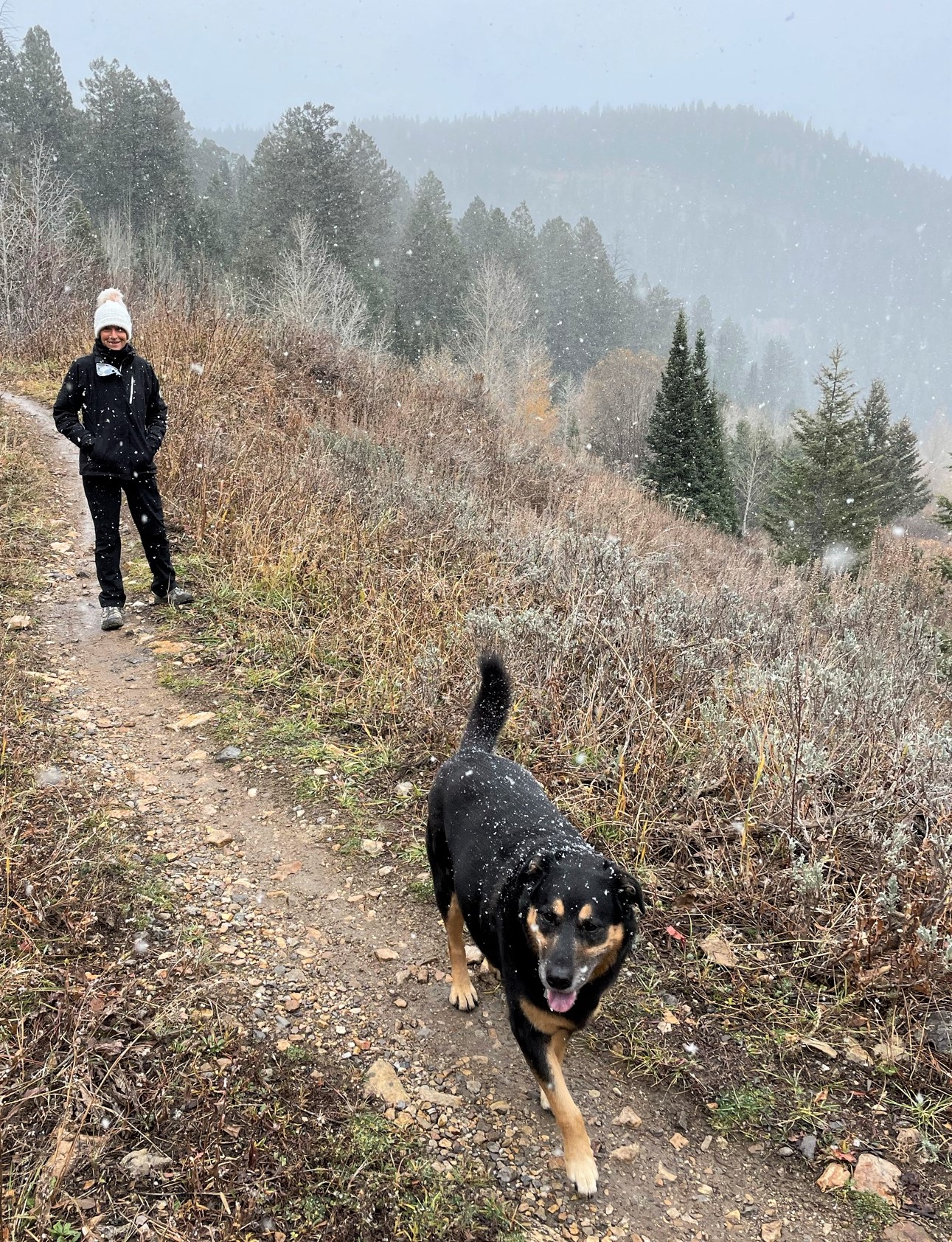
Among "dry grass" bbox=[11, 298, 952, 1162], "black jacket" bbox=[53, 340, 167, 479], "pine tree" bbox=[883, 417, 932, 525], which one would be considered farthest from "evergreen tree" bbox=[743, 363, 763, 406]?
"black jacket" bbox=[53, 340, 167, 479]

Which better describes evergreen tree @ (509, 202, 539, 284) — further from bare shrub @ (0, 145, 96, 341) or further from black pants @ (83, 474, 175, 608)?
black pants @ (83, 474, 175, 608)

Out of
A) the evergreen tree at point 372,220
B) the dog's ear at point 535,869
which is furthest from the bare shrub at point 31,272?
the evergreen tree at point 372,220

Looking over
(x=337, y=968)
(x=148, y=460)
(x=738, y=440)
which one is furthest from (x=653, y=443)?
(x=337, y=968)

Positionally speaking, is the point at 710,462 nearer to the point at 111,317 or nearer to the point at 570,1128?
the point at 111,317

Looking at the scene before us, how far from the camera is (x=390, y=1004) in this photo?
2.74 meters

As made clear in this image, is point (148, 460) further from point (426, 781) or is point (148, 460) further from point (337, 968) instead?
point (337, 968)

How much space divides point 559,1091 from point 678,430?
27844 millimetres

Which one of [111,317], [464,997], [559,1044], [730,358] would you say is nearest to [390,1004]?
[464,997]

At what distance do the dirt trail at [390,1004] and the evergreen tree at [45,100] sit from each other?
156 feet

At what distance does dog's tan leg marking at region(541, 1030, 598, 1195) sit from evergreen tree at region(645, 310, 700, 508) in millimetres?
25892

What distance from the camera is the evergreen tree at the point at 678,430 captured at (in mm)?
26984

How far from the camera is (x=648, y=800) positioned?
11.8 feet

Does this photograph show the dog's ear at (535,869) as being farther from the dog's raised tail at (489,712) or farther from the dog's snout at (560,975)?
the dog's raised tail at (489,712)

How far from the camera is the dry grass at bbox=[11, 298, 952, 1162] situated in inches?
114
